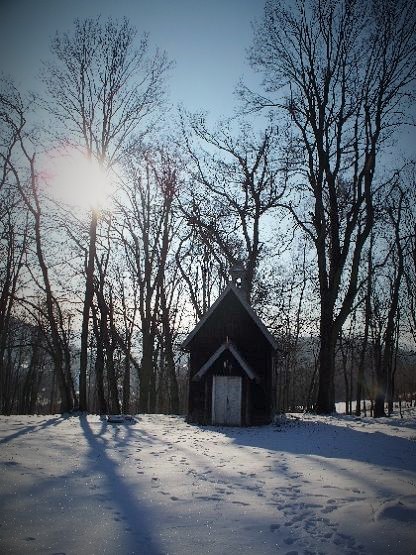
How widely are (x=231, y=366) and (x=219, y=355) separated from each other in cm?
72

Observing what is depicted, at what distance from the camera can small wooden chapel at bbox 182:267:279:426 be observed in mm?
16859

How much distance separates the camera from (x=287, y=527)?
16.4 feet

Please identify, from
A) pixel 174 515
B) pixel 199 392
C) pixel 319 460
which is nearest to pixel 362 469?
pixel 319 460

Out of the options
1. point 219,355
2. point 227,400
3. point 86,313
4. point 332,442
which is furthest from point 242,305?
point 332,442

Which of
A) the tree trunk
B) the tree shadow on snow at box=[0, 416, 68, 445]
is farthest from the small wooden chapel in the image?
the tree shadow on snow at box=[0, 416, 68, 445]

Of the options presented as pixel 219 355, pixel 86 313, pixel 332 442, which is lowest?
pixel 332 442

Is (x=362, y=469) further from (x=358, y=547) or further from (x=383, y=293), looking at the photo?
(x=383, y=293)

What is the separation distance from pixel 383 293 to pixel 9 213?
91.1 feet

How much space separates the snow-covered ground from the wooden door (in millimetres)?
5706

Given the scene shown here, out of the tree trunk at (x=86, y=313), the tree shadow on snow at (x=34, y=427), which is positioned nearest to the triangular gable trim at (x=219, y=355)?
the tree trunk at (x=86, y=313)

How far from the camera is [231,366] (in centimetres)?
1714

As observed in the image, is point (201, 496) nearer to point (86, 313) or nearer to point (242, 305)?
point (242, 305)

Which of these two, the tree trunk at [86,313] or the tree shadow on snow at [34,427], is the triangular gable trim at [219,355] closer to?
→ the tree trunk at [86,313]

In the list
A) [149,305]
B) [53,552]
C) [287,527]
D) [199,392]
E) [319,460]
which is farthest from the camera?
[149,305]
